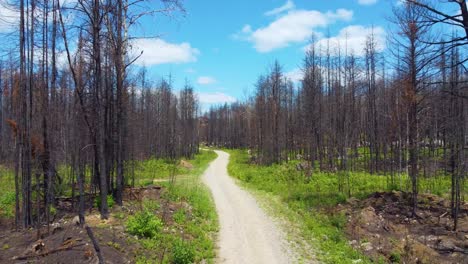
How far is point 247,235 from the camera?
9.38 metres

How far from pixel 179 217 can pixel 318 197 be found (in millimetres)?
6532

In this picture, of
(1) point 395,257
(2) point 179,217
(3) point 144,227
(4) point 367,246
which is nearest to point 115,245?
(3) point 144,227

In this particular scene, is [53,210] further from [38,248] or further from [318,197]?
[318,197]

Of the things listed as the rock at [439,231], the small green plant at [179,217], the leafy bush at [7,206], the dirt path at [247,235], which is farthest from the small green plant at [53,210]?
the rock at [439,231]

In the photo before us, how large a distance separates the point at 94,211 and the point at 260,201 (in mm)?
6603

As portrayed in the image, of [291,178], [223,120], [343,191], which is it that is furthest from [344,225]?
[223,120]

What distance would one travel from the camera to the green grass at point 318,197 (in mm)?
8306

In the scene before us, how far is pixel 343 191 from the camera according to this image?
1583cm

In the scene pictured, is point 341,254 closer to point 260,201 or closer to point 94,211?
point 260,201

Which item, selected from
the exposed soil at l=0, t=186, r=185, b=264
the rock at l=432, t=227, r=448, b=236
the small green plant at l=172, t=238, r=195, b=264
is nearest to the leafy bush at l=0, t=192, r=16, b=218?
the exposed soil at l=0, t=186, r=185, b=264

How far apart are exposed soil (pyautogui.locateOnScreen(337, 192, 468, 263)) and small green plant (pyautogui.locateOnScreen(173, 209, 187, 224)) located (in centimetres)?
497

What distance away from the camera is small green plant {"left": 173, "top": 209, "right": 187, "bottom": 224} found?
10.3m

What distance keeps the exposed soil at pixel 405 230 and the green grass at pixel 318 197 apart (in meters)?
0.50

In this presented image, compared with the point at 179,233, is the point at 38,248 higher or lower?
higher
